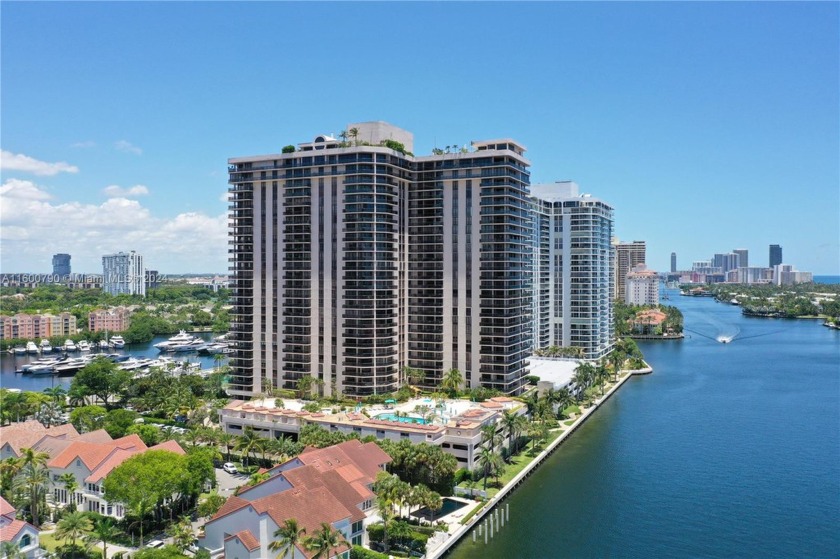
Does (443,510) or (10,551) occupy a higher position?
(10,551)

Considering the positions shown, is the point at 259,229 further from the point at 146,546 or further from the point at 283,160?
the point at 146,546

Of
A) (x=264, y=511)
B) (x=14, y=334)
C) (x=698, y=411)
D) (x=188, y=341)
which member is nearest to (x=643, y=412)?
(x=698, y=411)

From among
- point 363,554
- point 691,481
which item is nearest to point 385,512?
point 363,554

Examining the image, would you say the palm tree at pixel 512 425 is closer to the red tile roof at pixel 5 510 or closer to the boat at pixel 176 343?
the red tile roof at pixel 5 510

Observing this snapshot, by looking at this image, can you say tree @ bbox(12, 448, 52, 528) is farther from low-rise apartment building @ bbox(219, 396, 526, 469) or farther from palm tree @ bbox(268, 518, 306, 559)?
low-rise apartment building @ bbox(219, 396, 526, 469)

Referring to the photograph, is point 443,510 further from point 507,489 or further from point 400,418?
point 400,418

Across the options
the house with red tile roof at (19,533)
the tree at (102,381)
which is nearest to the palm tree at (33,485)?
the house with red tile roof at (19,533)

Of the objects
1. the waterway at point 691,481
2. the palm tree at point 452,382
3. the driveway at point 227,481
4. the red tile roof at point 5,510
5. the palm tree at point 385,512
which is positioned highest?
the palm tree at point 452,382
